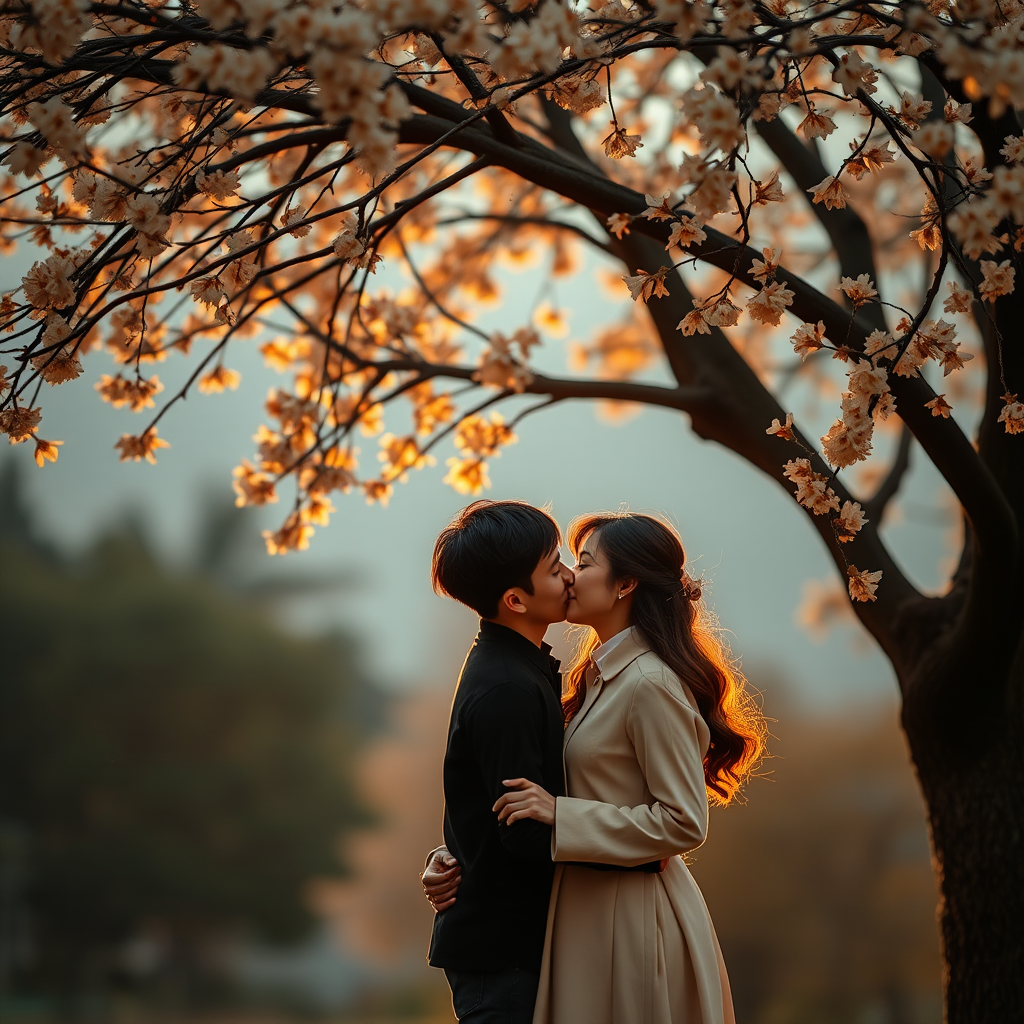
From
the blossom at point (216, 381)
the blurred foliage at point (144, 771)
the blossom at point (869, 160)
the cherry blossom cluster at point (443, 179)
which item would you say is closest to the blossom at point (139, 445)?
the cherry blossom cluster at point (443, 179)

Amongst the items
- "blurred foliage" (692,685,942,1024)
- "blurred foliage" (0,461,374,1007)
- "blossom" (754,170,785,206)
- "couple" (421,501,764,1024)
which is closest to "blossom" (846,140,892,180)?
"blossom" (754,170,785,206)

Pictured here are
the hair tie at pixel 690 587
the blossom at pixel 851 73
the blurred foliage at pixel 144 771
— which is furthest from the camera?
the blurred foliage at pixel 144 771

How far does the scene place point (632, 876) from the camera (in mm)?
1910

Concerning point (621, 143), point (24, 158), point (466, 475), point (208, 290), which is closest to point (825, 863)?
point (466, 475)

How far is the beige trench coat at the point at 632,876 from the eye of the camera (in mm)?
1802

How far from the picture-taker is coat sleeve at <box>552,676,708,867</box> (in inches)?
69.9

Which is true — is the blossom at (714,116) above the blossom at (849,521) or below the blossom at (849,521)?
above

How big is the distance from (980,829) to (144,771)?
11.8 meters

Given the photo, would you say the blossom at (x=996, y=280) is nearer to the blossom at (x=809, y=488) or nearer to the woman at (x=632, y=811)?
the blossom at (x=809, y=488)

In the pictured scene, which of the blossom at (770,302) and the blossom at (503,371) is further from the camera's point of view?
the blossom at (503,371)

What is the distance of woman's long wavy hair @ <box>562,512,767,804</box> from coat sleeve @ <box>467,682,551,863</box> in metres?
0.31

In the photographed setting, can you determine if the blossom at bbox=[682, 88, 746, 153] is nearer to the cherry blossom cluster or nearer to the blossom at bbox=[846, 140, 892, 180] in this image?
the cherry blossom cluster

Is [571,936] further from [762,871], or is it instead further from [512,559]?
[762,871]

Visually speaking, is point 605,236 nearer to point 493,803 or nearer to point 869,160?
point 869,160
